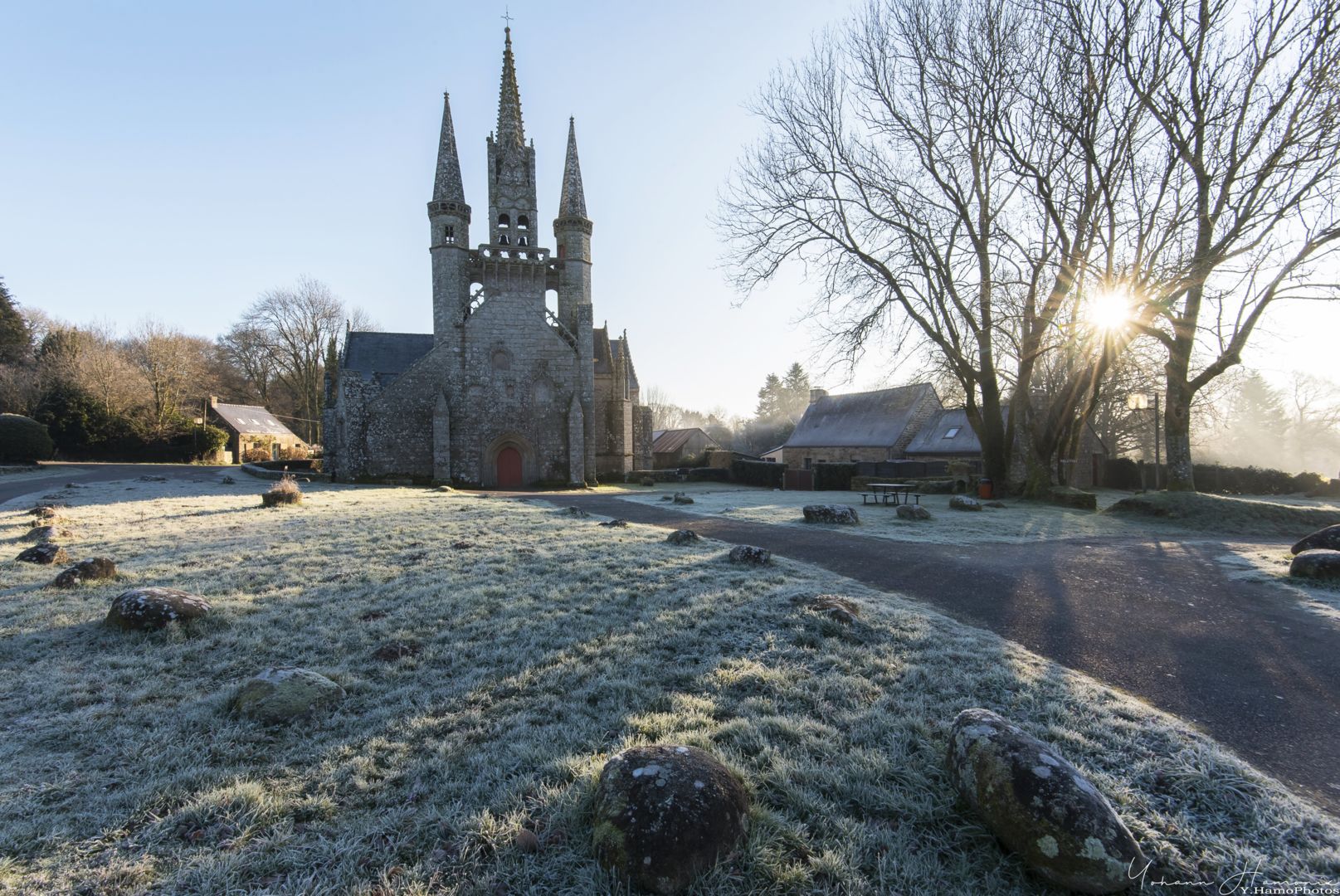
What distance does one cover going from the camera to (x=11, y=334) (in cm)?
4162

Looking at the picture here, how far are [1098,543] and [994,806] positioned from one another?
1116 centimetres

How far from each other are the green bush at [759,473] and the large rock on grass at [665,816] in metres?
29.7

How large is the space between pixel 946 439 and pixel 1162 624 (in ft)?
98.4

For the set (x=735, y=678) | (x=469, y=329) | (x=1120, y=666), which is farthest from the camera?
(x=469, y=329)

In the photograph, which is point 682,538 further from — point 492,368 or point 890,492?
point 492,368

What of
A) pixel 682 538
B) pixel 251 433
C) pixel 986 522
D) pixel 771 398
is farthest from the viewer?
pixel 771 398

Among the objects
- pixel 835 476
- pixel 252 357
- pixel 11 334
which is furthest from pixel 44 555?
pixel 252 357

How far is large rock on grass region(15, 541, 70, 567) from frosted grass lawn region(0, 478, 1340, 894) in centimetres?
79

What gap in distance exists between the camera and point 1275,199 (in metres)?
15.5

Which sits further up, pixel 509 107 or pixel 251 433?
pixel 509 107

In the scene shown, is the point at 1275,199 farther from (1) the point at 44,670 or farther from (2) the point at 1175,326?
(1) the point at 44,670

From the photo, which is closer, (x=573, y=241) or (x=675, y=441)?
(x=573, y=241)

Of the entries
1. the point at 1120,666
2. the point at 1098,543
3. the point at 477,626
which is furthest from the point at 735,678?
the point at 1098,543

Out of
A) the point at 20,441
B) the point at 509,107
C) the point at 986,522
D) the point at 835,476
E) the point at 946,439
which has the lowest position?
the point at 986,522
